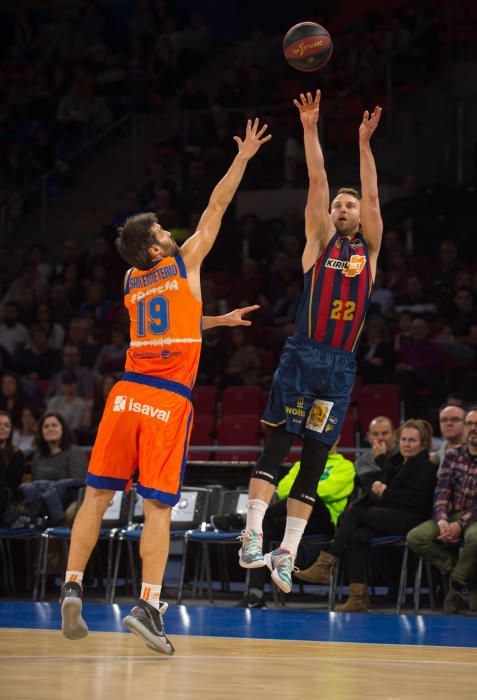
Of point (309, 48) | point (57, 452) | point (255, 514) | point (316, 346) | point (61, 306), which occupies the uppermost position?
point (309, 48)

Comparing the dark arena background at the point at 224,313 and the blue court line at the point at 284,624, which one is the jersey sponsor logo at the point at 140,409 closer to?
the dark arena background at the point at 224,313

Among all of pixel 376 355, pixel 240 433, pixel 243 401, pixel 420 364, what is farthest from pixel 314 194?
pixel 376 355

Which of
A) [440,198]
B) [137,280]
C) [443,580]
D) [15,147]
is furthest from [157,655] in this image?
[15,147]

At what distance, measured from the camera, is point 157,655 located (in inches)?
274

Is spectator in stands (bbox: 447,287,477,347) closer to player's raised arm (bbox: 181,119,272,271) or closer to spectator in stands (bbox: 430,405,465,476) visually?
spectator in stands (bbox: 430,405,465,476)

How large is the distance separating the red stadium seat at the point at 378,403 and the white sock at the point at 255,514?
613cm

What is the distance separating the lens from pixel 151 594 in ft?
22.3

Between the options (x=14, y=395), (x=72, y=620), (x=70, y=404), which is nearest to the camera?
(x=72, y=620)

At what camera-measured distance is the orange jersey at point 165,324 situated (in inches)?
273

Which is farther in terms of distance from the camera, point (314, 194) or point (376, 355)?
point (376, 355)

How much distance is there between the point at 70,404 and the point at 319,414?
767cm

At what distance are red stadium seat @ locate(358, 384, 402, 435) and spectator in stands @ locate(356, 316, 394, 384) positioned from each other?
0.58 meters

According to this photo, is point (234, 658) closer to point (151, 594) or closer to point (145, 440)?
point (151, 594)

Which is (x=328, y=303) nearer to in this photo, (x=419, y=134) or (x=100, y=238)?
(x=100, y=238)
